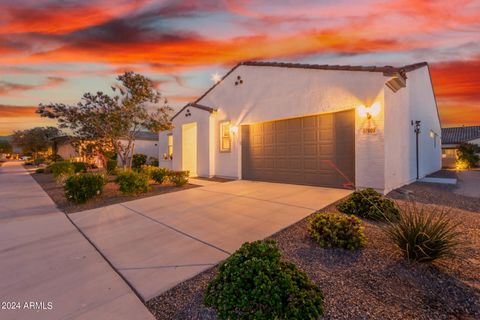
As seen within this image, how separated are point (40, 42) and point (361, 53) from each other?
11.8 metres

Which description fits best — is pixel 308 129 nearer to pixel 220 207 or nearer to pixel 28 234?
pixel 220 207

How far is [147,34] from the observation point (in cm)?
754

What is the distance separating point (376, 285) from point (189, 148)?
12555 millimetres

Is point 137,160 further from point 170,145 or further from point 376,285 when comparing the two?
point 376,285

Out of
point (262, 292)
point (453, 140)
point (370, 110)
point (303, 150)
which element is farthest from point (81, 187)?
point (453, 140)

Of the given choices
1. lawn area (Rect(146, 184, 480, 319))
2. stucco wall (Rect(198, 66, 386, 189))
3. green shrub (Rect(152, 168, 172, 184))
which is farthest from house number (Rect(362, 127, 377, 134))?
green shrub (Rect(152, 168, 172, 184))

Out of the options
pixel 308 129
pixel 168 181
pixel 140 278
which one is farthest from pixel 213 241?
pixel 168 181

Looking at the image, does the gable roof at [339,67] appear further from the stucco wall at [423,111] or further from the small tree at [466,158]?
the small tree at [466,158]

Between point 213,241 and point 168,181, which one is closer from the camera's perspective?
point 213,241

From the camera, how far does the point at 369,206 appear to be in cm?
440

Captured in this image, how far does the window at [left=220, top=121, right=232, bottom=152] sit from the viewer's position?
1105 centimetres

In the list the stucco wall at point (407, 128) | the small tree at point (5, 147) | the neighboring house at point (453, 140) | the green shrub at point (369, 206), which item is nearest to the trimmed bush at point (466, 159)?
the neighboring house at point (453, 140)

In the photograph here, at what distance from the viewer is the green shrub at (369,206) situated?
4.21m

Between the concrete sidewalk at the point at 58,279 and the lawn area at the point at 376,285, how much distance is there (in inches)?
17.6
